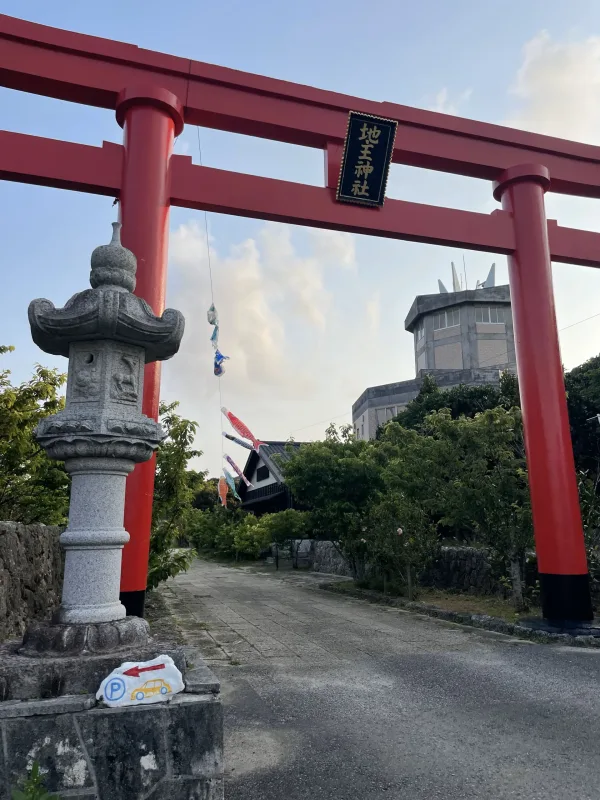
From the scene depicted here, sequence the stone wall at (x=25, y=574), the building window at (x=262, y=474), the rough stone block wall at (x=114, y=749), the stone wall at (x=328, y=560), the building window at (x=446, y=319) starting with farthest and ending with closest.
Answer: the building window at (x=446, y=319) < the building window at (x=262, y=474) < the stone wall at (x=328, y=560) < the stone wall at (x=25, y=574) < the rough stone block wall at (x=114, y=749)

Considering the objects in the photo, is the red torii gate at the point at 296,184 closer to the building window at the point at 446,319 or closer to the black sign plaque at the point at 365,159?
the black sign plaque at the point at 365,159

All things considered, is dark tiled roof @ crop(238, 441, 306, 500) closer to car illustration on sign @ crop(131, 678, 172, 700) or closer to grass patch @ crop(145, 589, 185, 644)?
grass patch @ crop(145, 589, 185, 644)

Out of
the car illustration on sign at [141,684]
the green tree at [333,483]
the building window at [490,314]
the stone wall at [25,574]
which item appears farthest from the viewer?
the building window at [490,314]

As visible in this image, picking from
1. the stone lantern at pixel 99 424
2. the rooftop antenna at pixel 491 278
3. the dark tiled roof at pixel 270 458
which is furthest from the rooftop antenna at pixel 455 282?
the stone lantern at pixel 99 424

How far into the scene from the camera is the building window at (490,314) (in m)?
46.9

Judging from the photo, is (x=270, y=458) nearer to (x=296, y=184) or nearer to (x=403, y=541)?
(x=403, y=541)

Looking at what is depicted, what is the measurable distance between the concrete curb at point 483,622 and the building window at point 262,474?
17.8 m

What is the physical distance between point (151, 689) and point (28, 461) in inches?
255

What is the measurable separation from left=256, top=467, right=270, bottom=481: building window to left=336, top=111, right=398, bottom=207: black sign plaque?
23391 millimetres

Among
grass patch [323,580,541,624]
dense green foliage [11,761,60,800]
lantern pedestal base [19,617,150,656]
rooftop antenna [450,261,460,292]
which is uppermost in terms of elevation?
rooftop antenna [450,261,460,292]

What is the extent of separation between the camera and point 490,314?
155 ft

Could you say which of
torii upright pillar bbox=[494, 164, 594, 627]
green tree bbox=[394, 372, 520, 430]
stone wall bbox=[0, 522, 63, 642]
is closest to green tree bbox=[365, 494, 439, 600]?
torii upright pillar bbox=[494, 164, 594, 627]

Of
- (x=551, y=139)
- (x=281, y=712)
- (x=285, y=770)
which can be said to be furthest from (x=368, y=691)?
(x=551, y=139)

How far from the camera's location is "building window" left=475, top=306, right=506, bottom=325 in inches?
1848
